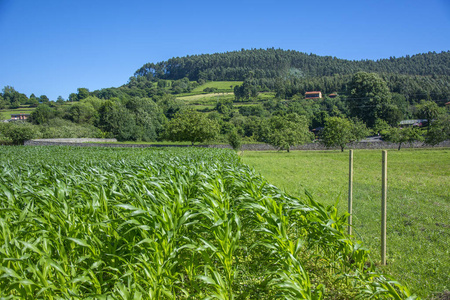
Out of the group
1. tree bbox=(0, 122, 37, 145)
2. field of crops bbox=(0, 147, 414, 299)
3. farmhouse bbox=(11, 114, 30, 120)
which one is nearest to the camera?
field of crops bbox=(0, 147, 414, 299)

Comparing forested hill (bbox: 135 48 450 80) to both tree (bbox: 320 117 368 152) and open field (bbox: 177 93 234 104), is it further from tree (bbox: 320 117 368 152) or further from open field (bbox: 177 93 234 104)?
tree (bbox: 320 117 368 152)

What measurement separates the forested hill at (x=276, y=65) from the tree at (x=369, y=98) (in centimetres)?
6450

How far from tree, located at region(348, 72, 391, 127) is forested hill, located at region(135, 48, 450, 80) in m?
64.5

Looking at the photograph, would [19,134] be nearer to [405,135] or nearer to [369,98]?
[405,135]

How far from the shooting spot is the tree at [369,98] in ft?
222

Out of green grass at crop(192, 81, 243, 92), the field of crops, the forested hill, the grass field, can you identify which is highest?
the forested hill

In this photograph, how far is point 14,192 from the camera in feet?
13.8

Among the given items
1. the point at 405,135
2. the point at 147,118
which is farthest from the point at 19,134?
the point at 405,135

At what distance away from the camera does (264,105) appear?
99.7 m

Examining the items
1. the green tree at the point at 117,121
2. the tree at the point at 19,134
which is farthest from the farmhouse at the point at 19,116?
the tree at the point at 19,134

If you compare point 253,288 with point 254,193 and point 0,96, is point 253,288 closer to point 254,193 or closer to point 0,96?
point 254,193

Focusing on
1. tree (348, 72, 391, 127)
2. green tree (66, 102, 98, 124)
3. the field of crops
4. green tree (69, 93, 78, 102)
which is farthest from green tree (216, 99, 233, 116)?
the field of crops

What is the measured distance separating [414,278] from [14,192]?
5753mm

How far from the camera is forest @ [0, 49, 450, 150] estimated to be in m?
45.0
